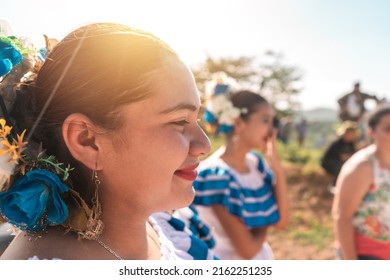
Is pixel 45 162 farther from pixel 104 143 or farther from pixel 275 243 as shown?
pixel 275 243

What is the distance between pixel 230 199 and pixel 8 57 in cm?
177

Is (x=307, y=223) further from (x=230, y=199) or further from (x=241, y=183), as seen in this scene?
(x=230, y=199)

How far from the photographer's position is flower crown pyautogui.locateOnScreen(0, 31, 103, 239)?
106 cm

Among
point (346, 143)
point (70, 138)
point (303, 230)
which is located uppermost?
point (70, 138)

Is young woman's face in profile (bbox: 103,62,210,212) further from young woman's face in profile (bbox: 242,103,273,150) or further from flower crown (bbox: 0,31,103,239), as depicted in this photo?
young woman's face in profile (bbox: 242,103,273,150)

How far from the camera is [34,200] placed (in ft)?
3.48

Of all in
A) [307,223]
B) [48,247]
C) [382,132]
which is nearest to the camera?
[48,247]

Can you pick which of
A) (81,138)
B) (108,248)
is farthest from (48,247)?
(81,138)

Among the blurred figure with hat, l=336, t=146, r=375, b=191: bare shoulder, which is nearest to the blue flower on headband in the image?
l=336, t=146, r=375, b=191: bare shoulder

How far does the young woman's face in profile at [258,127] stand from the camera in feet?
9.79

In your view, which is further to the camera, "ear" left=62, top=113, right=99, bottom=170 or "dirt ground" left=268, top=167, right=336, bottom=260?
"dirt ground" left=268, top=167, right=336, bottom=260
